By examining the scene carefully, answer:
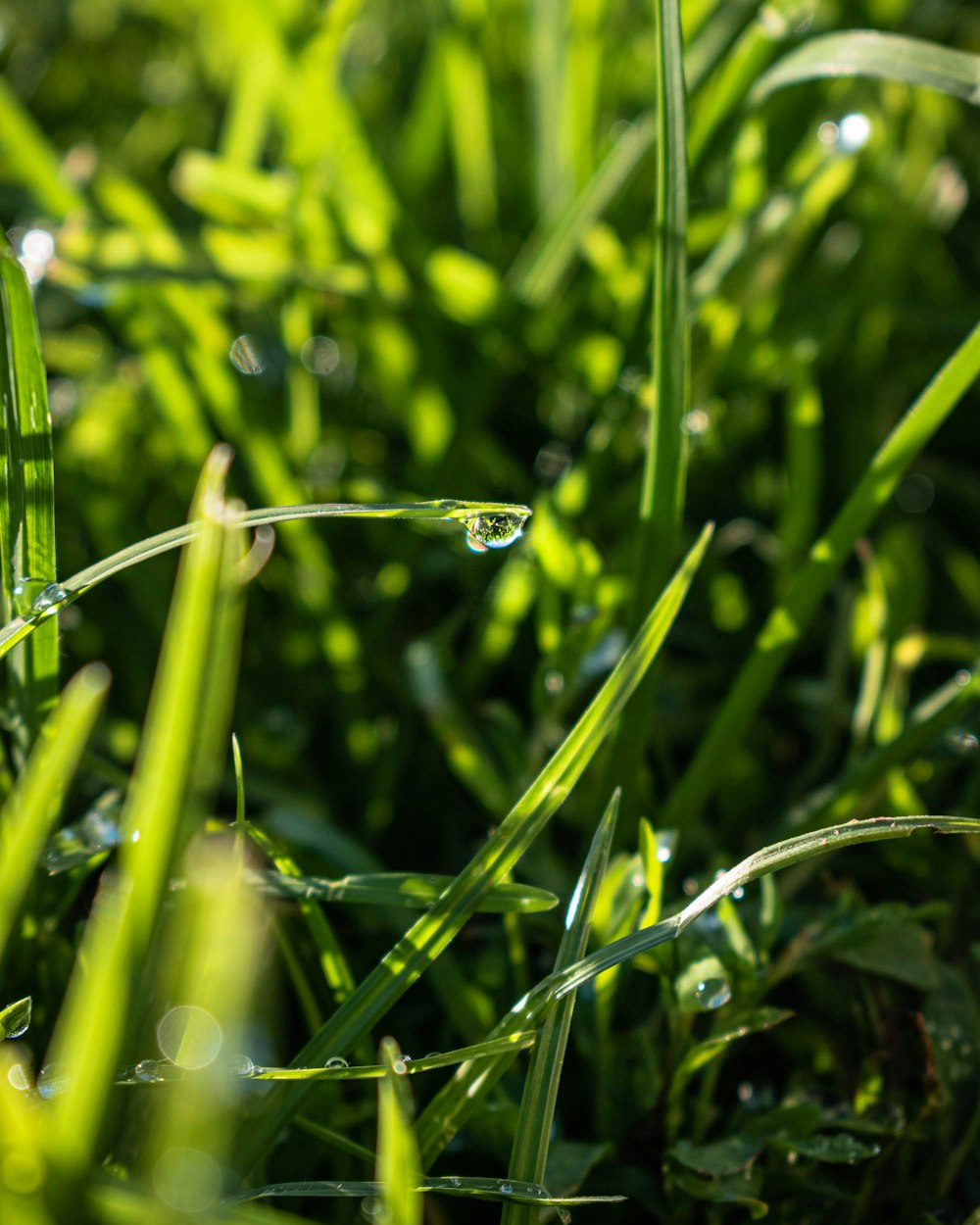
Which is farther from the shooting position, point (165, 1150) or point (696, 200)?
point (696, 200)

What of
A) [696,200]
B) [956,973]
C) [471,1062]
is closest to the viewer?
[471,1062]

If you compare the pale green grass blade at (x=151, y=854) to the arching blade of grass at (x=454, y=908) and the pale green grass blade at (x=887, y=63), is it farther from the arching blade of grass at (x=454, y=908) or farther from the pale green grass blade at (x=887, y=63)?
the pale green grass blade at (x=887, y=63)

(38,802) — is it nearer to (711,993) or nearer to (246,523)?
(246,523)

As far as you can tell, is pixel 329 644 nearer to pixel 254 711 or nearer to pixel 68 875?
pixel 254 711

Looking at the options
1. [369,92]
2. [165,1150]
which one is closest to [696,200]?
[369,92]

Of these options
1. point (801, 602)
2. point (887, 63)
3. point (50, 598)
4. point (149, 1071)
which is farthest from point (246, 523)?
point (887, 63)

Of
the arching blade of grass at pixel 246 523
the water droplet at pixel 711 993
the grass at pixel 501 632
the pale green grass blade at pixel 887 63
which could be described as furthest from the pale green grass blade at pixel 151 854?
the pale green grass blade at pixel 887 63
